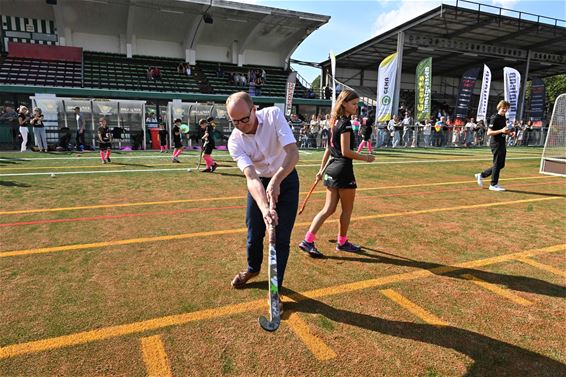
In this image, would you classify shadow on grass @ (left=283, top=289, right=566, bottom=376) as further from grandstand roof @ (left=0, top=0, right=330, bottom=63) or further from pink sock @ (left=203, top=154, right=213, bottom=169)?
grandstand roof @ (left=0, top=0, right=330, bottom=63)

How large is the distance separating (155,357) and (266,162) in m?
1.75

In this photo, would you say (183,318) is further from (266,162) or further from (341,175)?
(341,175)

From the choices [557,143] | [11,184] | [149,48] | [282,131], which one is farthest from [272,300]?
[149,48]

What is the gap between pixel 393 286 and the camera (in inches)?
149

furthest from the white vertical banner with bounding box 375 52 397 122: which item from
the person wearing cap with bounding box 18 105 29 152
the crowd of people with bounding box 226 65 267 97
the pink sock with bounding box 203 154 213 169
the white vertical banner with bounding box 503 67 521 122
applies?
the person wearing cap with bounding box 18 105 29 152

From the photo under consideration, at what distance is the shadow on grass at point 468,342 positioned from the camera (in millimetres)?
2551

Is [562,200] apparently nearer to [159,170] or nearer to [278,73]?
[159,170]

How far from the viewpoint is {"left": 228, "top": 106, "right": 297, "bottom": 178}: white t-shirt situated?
310 centimetres

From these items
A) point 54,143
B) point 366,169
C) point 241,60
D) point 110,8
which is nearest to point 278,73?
point 241,60

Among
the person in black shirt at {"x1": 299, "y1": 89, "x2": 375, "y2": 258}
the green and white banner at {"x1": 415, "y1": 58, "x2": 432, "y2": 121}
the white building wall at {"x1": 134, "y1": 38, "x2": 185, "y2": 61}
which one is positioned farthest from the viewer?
the white building wall at {"x1": 134, "y1": 38, "x2": 185, "y2": 61}

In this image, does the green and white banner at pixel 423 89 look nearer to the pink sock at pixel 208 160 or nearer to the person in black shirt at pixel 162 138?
the person in black shirt at pixel 162 138

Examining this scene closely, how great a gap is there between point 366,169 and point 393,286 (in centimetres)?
909

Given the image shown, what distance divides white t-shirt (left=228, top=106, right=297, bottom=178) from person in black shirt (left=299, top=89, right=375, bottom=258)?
1.36 m

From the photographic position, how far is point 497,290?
374 centimetres
